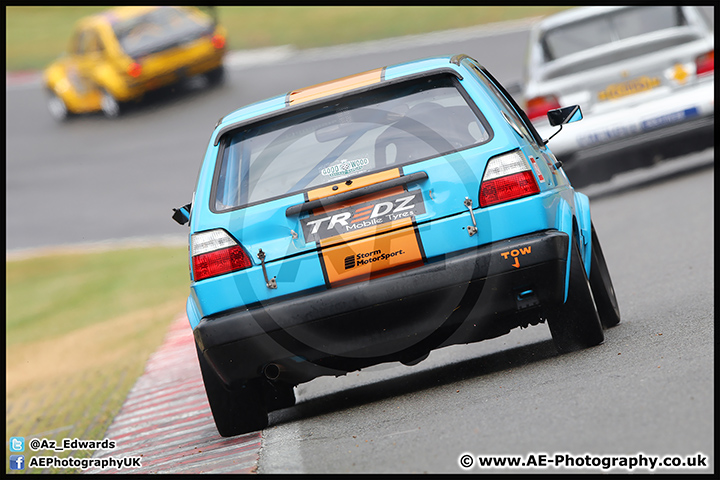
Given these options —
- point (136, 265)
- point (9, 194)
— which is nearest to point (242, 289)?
point (136, 265)

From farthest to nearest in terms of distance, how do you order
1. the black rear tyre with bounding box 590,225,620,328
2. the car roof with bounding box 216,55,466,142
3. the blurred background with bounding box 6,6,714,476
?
the blurred background with bounding box 6,6,714,476
the black rear tyre with bounding box 590,225,620,328
the car roof with bounding box 216,55,466,142

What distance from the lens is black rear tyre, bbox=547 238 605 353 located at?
5910 millimetres

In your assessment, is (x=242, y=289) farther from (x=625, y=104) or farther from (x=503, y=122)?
(x=625, y=104)

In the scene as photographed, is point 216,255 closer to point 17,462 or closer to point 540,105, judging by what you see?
point 17,462

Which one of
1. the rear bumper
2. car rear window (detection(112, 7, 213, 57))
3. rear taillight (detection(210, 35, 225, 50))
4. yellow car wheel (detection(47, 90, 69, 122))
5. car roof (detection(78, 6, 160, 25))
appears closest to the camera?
the rear bumper

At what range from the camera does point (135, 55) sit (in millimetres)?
23891

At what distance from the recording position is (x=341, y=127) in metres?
6.02

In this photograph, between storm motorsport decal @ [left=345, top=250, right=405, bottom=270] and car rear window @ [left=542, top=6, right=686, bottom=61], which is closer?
storm motorsport decal @ [left=345, top=250, right=405, bottom=270]

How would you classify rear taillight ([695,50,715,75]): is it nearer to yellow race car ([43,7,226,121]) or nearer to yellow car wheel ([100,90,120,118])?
yellow race car ([43,7,226,121])

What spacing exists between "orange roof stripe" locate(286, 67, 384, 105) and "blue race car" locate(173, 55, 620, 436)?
36 mm

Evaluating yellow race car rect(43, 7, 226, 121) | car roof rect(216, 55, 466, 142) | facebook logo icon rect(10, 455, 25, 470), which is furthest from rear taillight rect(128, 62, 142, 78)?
car roof rect(216, 55, 466, 142)

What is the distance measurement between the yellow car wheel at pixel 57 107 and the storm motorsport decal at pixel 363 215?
69.8 ft

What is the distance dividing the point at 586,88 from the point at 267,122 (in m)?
6.89

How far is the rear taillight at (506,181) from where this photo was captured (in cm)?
573
